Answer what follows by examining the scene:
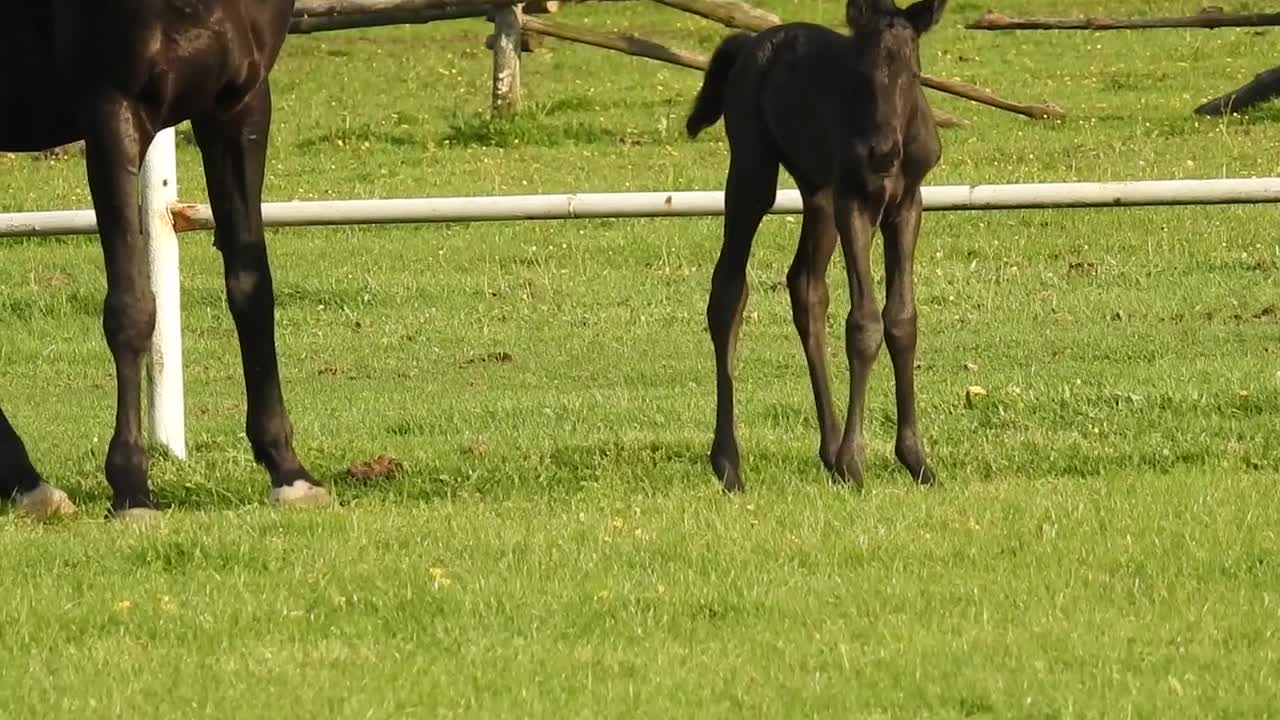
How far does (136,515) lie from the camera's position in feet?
21.6

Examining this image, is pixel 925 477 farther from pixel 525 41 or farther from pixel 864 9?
pixel 525 41

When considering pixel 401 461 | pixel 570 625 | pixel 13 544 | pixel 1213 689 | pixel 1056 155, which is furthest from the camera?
pixel 1056 155

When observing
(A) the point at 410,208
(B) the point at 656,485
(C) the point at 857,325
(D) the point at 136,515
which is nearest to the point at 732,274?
(C) the point at 857,325

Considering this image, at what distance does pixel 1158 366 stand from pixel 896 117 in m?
3.92

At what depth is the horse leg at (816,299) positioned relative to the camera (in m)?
7.03

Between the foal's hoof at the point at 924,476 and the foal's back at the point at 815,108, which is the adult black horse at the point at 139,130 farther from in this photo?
the foal's hoof at the point at 924,476

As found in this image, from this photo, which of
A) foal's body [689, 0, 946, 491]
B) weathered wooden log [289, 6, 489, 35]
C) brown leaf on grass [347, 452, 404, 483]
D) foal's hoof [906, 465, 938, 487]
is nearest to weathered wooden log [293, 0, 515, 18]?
weathered wooden log [289, 6, 489, 35]

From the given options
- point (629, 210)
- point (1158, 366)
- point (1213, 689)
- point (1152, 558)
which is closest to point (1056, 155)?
point (1158, 366)

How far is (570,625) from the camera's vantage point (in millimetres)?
5160

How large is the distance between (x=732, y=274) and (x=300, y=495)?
1.60 metres

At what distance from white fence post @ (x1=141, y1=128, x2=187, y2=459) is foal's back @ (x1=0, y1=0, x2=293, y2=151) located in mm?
1191

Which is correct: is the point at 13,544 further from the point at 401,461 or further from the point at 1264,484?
the point at 1264,484

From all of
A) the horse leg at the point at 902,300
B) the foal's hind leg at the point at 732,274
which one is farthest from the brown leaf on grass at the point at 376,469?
the horse leg at the point at 902,300

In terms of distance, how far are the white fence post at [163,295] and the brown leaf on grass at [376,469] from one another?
0.86 metres
